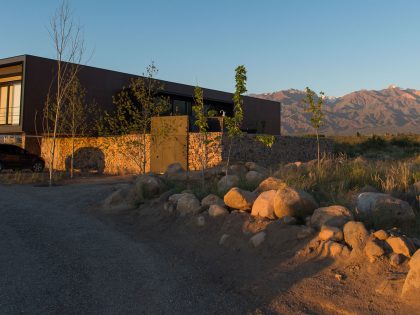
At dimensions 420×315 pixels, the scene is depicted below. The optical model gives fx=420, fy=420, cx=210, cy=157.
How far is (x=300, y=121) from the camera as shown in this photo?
469 feet

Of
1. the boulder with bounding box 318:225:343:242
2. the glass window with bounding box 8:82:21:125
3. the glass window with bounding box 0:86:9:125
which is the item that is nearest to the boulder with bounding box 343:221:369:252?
the boulder with bounding box 318:225:343:242

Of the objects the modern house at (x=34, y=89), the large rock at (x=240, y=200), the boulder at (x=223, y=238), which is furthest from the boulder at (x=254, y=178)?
the modern house at (x=34, y=89)

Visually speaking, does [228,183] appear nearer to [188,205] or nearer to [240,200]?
[188,205]

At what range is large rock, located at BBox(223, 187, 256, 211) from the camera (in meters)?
8.25

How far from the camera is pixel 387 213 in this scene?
661cm

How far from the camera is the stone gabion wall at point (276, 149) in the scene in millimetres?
21078

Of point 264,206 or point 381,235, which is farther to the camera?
point 264,206

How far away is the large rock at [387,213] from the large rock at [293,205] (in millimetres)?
863

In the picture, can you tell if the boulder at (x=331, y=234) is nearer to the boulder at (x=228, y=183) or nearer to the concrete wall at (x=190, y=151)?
the boulder at (x=228, y=183)

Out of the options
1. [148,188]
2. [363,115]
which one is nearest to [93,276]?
[148,188]

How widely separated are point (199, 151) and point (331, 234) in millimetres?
14887

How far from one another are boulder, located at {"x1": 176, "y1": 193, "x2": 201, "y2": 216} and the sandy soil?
0.54 meters

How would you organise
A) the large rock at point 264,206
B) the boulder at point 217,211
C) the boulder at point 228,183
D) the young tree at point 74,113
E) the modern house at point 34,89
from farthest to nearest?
the modern house at point 34,89 < the young tree at point 74,113 < the boulder at point 228,183 < the boulder at point 217,211 < the large rock at point 264,206

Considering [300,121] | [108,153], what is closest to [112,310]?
[108,153]
